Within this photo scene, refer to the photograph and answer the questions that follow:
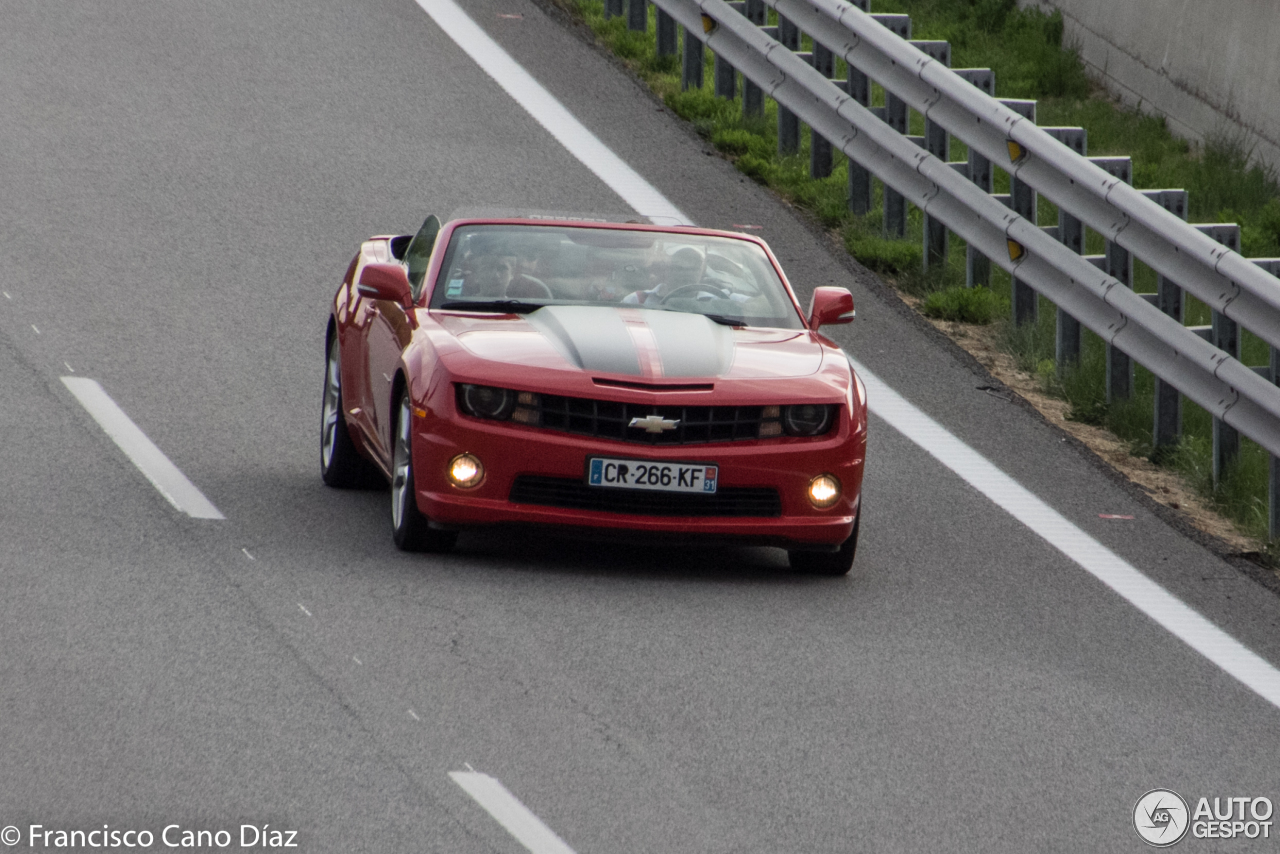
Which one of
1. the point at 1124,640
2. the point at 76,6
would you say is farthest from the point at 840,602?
the point at 76,6

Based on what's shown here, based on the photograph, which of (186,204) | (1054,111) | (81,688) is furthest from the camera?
(1054,111)

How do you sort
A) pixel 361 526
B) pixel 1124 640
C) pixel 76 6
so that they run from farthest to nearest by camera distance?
1. pixel 76 6
2. pixel 361 526
3. pixel 1124 640

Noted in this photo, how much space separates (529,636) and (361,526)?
1.77m

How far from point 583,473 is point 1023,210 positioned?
4.73 metres

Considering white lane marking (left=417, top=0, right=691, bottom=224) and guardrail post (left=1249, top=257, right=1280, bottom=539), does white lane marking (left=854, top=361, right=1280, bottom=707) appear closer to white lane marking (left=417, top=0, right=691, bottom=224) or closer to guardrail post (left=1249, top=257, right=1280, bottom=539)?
guardrail post (left=1249, top=257, right=1280, bottom=539)

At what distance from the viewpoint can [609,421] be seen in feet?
27.1

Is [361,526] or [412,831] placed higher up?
[412,831]

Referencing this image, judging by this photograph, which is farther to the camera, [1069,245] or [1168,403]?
[1069,245]

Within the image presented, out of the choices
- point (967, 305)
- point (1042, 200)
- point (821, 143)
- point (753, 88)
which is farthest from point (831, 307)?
point (753, 88)

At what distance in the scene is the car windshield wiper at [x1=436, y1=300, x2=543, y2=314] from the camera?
358 inches

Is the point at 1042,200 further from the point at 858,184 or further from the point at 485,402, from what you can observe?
the point at 485,402

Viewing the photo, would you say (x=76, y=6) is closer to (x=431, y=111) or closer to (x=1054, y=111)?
(x=431, y=111)

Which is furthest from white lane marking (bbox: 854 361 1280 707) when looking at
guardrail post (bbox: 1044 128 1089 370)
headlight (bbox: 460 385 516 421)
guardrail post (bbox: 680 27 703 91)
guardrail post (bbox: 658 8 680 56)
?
guardrail post (bbox: 658 8 680 56)

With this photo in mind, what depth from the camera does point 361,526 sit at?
9.04 meters
